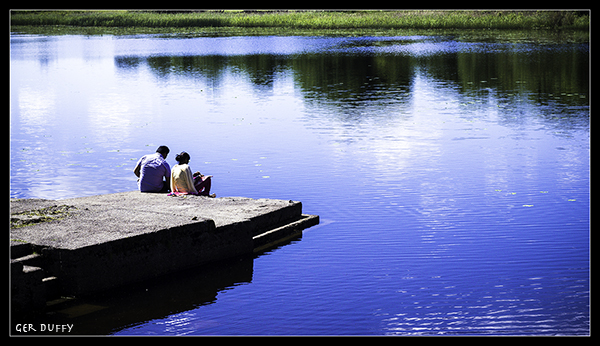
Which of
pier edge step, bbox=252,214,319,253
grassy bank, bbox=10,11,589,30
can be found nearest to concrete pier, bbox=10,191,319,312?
pier edge step, bbox=252,214,319,253

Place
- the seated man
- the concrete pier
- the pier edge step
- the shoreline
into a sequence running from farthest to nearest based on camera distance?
1. the shoreline
2. the seated man
3. the pier edge step
4. the concrete pier

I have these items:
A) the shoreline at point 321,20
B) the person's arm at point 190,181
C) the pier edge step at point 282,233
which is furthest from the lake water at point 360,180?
the shoreline at point 321,20

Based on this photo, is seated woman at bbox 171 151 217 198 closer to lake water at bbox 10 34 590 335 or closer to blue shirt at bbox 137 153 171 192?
blue shirt at bbox 137 153 171 192

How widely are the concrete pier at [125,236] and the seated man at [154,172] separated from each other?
46 cm

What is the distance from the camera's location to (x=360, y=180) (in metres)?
14.5

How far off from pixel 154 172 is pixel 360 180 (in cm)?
425

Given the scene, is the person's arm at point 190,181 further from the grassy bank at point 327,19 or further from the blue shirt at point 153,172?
the grassy bank at point 327,19

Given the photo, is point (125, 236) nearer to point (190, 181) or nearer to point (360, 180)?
point (190, 181)

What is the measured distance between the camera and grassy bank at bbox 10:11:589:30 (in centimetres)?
7156

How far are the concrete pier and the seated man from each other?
0.46m

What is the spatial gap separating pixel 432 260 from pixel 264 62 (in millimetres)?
33770

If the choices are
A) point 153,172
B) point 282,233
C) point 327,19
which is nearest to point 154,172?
point 153,172

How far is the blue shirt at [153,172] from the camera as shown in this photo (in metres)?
12.4

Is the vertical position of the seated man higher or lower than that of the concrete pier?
higher
